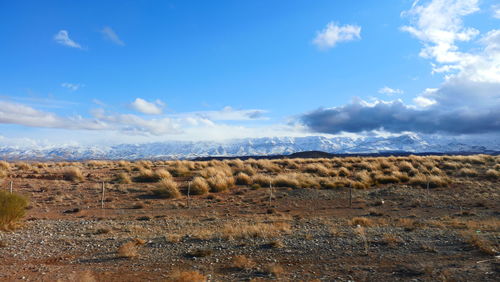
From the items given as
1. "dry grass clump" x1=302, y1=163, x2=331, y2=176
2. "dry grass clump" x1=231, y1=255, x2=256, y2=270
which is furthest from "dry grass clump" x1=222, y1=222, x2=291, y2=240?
"dry grass clump" x1=302, y1=163, x2=331, y2=176

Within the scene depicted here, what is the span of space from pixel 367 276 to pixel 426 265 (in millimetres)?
1861

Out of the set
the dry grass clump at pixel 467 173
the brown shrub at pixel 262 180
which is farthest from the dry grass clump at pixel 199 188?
the dry grass clump at pixel 467 173

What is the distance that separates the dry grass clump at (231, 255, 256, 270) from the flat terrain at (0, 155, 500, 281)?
0.17 ft

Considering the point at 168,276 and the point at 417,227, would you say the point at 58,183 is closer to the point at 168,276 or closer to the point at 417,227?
the point at 168,276

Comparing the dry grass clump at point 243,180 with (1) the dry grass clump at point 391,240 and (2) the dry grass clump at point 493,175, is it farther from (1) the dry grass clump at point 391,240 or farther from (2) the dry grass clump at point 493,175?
(2) the dry grass clump at point 493,175

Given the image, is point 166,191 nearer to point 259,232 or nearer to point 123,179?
point 123,179

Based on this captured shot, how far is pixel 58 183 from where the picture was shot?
29.4 metres

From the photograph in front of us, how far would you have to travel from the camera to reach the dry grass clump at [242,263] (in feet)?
30.0

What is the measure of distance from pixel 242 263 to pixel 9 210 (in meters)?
10.8

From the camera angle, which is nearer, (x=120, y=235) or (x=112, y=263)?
(x=112, y=263)

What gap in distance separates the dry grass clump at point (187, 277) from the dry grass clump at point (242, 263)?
1126mm

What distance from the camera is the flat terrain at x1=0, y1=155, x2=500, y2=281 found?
29.1 feet

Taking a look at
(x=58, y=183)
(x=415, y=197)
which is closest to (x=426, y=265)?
(x=415, y=197)

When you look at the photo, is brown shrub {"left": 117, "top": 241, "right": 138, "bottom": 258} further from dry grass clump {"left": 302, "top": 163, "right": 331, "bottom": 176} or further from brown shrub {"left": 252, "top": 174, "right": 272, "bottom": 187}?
dry grass clump {"left": 302, "top": 163, "right": 331, "bottom": 176}
